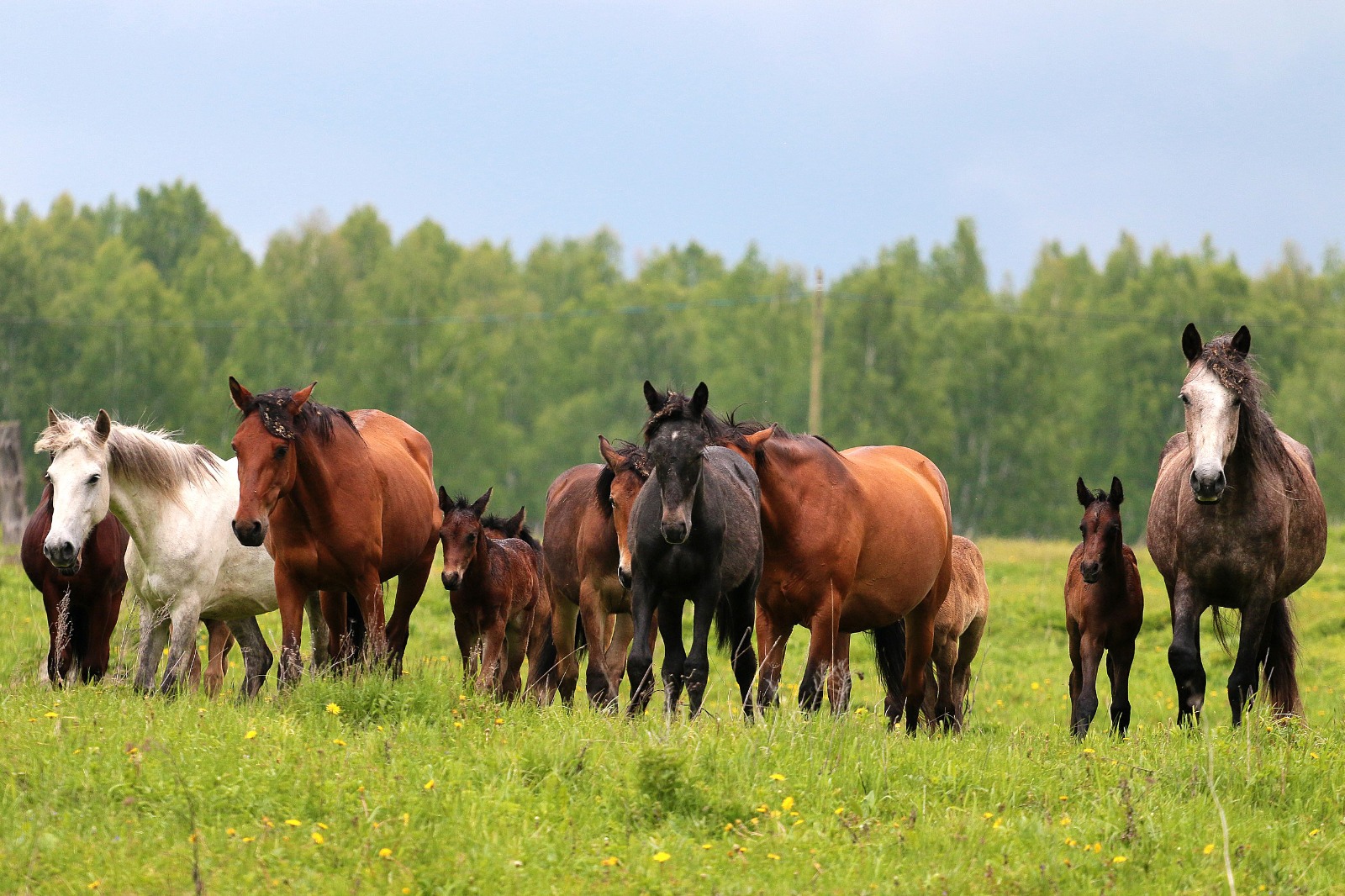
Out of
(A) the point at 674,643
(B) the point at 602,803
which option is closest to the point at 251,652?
(A) the point at 674,643

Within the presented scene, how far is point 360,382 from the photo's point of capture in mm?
48562

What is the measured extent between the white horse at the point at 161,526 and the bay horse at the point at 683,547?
3004mm

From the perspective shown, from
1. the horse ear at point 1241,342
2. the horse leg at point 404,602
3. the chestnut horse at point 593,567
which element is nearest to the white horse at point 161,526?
the horse leg at point 404,602

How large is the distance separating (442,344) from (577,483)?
131 feet

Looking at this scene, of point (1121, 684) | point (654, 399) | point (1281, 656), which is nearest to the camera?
point (654, 399)

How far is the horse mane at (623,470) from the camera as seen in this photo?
9.08 meters

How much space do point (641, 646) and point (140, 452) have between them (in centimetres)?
370

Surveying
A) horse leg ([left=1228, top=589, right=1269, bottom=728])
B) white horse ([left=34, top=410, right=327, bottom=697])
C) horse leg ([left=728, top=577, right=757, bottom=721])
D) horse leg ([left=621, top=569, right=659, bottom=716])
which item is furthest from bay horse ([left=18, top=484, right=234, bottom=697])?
horse leg ([left=1228, top=589, right=1269, bottom=728])

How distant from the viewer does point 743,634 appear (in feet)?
27.6

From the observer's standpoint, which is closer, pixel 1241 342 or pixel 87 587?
pixel 1241 342

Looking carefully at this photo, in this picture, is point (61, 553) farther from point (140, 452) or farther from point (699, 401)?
point (699, 401)

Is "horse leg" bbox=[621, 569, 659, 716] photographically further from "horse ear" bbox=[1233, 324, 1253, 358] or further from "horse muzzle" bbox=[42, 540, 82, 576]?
"horse ear" bbox=[1233, 324, 1253, 358]

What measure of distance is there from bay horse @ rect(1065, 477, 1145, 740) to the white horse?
18.4ft

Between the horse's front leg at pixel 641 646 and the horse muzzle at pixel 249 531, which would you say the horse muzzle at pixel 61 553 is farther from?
the horse's front leg at pixel 641 646
